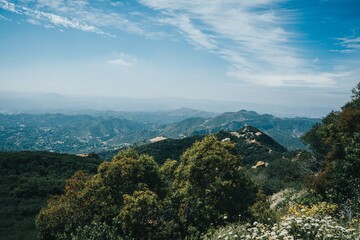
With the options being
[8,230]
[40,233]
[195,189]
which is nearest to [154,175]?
[195,189]

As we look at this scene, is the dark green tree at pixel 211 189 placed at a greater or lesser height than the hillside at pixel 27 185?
greater

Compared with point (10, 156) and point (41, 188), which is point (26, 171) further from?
point (41, 188)

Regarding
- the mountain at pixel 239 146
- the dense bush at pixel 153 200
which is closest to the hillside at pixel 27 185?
the dense bush at pixel 153 200

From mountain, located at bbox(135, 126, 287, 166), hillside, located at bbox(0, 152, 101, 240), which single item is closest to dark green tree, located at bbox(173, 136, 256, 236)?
hillside, located at bbox(0, 152, 101, 240)

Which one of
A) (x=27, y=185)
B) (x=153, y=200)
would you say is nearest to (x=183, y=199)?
(x=153, y=200)

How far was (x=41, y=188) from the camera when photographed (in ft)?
181

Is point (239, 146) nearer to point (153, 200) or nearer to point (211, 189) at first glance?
point (211, 189)

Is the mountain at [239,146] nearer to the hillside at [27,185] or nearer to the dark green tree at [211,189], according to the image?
the hillside at [27,185]

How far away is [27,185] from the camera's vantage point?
55.6m

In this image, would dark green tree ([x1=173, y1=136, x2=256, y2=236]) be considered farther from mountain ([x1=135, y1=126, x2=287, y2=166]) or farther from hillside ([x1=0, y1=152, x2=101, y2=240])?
mountain ([x1=135, y1=126, x2=287, y2=166])

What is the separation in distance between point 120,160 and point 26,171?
59.5 meters

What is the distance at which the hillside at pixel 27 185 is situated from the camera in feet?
125

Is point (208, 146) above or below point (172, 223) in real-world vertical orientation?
above

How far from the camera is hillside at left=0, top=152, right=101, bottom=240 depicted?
125 feet
